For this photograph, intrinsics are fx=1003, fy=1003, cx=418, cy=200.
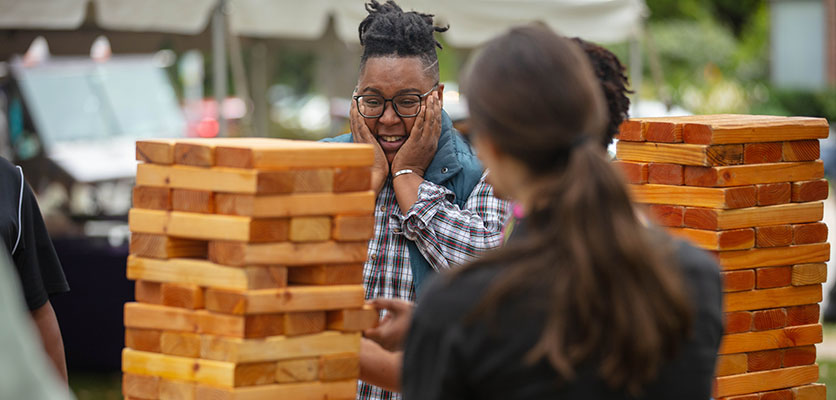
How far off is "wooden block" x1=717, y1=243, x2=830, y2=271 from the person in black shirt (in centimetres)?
214

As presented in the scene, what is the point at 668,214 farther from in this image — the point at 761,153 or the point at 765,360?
the point at 765,360

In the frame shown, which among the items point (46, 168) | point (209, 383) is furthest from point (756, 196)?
point (46, 168)

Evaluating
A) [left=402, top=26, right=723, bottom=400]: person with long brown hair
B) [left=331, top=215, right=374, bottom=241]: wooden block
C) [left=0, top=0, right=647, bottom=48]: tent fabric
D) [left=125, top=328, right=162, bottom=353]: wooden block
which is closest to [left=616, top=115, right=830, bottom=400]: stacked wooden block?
[left=331, top=215, right=374, bottom=241]: wooden block

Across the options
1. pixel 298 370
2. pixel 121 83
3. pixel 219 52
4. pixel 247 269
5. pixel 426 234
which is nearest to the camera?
pixel 247 269

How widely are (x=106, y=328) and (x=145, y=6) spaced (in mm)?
2389

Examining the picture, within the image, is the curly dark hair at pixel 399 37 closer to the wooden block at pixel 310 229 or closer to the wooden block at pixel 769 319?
the wooden block at pixel 310 229

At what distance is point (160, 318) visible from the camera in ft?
8.18

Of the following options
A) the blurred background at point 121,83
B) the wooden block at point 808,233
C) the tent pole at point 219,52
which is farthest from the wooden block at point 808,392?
the tent pole at point 219,52

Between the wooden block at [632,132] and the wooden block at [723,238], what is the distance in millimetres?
352

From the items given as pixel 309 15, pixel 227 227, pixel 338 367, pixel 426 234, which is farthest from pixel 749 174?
pixel 309 15

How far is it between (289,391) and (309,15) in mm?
5355

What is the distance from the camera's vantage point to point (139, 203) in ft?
8.36

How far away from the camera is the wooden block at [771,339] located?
3240 millimetres

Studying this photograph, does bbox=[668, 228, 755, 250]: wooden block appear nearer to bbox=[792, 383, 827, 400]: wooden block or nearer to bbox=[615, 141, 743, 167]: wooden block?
bbox=[615, 141, 743, 167]: wooden block
